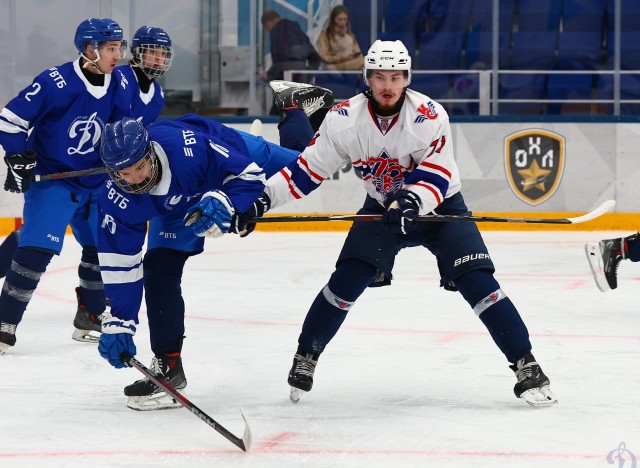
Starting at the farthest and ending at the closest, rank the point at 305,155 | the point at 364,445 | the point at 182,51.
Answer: the point at 182,51
the point at 305,155
the point at 364,445

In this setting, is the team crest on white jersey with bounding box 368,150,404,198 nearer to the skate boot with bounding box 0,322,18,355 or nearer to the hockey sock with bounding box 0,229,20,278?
the skate boot with bounding box 0,322,18,355

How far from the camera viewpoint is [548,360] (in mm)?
3625

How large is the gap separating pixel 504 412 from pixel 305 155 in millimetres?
879

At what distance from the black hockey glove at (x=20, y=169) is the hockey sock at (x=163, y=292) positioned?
0.93 m

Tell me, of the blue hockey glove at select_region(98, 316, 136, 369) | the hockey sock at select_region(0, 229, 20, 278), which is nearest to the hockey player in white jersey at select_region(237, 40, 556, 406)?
the blue hockey glove at select_region(98, 316, 136, 369)

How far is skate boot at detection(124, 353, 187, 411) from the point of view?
3.03 m

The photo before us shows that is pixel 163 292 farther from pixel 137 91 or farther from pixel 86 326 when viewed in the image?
pixel 137 91

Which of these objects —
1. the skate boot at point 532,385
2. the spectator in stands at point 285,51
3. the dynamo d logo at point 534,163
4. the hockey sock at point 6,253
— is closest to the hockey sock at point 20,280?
the hockey sock at point 6,253

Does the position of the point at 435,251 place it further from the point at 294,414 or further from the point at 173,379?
the point at 173,379

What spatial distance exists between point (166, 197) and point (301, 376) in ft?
2.08

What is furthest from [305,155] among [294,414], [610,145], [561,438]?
[610,145]

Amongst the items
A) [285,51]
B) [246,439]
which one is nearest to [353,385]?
[246,439]

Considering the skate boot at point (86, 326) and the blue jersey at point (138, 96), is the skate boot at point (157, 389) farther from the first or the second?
the blue jersey at point (138, 96)

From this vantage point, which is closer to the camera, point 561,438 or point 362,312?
point 561,438
